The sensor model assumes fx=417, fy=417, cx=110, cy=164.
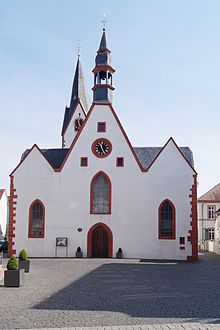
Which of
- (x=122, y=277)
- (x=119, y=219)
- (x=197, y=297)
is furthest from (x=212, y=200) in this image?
(x=197, y=297)

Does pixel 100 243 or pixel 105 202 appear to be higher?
pixel 105 202

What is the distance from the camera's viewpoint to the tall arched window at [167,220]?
31438 mm

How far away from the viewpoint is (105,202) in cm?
3225

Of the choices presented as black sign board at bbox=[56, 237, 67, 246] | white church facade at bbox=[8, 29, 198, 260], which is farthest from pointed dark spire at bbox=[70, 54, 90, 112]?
black sign board at bbox=[56, 237, 67, 246]

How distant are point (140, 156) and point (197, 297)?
2339cm

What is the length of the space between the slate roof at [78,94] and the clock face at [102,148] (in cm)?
1428

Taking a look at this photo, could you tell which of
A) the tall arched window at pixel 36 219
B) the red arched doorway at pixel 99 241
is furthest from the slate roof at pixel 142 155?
the red arched doorway at pixel 99 241

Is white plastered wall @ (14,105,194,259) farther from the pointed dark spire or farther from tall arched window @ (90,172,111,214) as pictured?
the pointed dark spire

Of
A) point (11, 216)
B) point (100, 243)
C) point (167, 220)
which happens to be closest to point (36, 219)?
point (11, 216)

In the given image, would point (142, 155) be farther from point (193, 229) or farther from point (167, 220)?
point (193, 229)

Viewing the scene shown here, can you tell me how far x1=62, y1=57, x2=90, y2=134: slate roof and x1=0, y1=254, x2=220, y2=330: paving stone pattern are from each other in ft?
101

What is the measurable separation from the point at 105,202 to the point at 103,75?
1113cm

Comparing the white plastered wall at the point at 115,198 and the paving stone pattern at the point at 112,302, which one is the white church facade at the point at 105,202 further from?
the paving stone pattern at the point at 112,302

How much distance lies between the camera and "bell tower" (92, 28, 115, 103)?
114 ft
